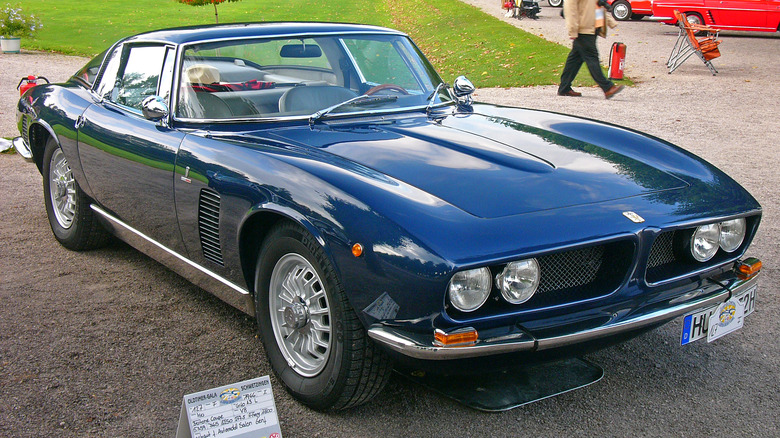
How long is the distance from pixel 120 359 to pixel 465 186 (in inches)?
72.7

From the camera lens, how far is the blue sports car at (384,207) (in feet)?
8.16

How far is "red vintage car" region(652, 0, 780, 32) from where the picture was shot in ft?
56.1

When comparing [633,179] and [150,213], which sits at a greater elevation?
[633,179]

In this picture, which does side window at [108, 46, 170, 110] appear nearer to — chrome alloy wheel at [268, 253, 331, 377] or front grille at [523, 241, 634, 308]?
chrome alloy wheel at [268, 253, 331, 377]

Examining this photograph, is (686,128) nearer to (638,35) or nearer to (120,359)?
(120,359)

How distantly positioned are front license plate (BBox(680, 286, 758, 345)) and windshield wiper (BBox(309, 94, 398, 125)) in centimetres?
194

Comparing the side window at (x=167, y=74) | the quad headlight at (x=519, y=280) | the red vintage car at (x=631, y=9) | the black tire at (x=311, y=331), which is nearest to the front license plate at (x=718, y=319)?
the quad headlight at (x=519, y=280)

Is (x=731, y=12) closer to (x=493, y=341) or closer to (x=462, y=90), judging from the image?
(x=462, y=90)

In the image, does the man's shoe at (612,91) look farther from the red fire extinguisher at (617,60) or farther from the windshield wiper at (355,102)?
the windshield wiper at (355,102)

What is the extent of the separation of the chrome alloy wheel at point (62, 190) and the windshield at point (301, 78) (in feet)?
5.04

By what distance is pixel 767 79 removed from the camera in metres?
12.6

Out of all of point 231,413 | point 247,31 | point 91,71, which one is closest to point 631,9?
point 91,71

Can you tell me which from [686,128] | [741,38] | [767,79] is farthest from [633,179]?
[741,38]

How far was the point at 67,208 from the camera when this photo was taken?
495 cm
